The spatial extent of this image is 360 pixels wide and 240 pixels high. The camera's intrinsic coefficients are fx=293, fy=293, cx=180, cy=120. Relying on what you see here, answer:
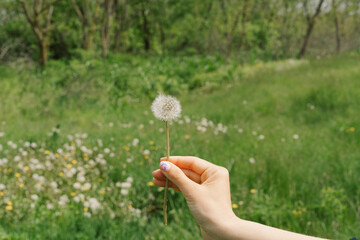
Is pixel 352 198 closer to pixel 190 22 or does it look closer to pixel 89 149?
pixel 89 149

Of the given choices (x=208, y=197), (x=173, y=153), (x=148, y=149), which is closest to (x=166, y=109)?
(x=208, y=197)

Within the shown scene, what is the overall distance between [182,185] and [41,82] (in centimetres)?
969

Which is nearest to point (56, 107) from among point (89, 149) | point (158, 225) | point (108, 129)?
point (108, 129)

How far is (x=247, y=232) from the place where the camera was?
953 millimetres

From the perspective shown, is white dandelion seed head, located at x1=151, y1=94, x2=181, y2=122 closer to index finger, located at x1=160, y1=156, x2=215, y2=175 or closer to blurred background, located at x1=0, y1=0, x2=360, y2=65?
index finger, located at x1=160, y1=156, x2=215, y2=175

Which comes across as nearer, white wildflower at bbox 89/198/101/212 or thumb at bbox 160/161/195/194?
thumb at bbox 160/161/195/194

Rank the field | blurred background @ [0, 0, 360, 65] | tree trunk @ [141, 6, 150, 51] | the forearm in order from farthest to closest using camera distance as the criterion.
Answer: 1. tree trunk @ [141, 6, 150, 51]
2. blurred background @ [0, 0, 360, 65]
3. the field
4. the forearm

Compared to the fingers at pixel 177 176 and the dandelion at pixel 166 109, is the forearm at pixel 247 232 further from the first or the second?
the dandelion at pixel 166 109

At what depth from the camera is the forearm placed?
90 cm

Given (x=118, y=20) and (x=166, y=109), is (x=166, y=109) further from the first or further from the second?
(x=118, y=20)

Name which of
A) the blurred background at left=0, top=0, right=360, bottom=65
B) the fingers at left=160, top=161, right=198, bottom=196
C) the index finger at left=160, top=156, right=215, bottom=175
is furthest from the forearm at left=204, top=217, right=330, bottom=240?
the blurred background at left=0, top=0, right=360, bottom=65

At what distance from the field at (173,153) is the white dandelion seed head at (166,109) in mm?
1725

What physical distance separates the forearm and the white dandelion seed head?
0.42 m

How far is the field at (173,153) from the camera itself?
9.12ft
